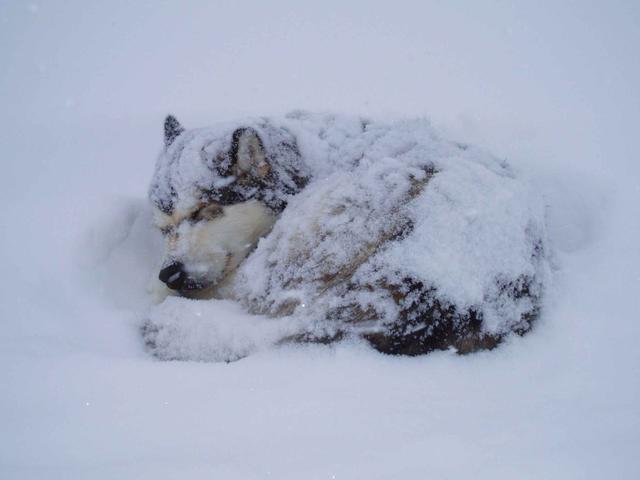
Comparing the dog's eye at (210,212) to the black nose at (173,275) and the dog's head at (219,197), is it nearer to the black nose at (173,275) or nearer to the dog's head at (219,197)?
the dog's head at (219,197)

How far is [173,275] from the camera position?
198 cm

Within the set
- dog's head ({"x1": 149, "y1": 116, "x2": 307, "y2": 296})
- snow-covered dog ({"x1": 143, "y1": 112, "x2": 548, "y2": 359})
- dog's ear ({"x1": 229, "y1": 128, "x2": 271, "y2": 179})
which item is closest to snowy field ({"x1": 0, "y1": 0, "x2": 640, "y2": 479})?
snow-covered dog ({"x1": 143, "y1": 112, "x2": 548, "y2": 359})

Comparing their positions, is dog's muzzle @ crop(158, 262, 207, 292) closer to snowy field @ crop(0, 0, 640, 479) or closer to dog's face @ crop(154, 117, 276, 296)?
dog's face @ crop(154, 117, 276, 296)

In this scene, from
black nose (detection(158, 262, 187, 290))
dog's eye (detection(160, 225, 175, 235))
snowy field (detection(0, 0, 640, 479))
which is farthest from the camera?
dog's eye (detection(160, 225, 175, 235))

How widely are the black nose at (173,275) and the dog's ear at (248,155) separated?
1.73ft

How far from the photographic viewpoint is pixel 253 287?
1873 mm

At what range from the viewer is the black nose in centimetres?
197

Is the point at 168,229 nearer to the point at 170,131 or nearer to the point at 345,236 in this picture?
the point at 170,131

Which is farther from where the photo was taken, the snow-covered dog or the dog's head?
the dog's head

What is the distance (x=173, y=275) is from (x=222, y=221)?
0.34 m

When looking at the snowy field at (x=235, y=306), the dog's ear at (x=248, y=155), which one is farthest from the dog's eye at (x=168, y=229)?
the dog's ear at (x=248, y=155)

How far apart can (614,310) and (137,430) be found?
1805 millimetres

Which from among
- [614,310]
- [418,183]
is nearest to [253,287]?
[418,183]

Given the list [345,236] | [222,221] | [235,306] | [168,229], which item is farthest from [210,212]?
[345,236]
